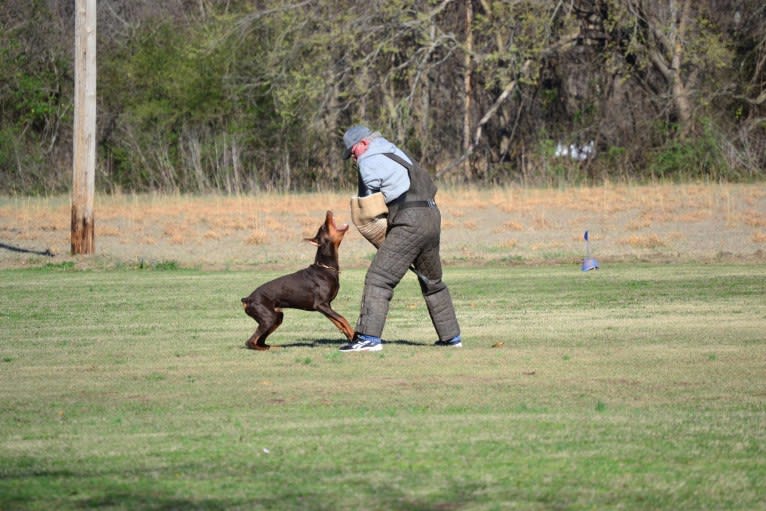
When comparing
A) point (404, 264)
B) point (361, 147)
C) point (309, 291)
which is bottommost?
point (309, 291)

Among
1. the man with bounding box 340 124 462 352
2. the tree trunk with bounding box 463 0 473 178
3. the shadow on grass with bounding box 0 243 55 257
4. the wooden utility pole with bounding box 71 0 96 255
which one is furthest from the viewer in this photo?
the tree trunk with bounding box 463 0 473 178

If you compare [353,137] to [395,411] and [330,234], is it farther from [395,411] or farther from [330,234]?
[395,411]

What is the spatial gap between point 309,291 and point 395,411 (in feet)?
11.2

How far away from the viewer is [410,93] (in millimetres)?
42438

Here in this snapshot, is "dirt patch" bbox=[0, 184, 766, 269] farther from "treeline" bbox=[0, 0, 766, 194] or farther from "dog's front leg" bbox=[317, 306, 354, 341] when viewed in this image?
"dog's front leg" bbox=[317, 306, 354, 341]

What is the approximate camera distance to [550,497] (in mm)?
6414

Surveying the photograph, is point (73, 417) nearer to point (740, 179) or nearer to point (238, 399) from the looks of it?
point (238, 399)

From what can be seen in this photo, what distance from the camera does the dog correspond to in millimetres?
12203

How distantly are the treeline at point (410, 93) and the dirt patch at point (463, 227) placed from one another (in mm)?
4796

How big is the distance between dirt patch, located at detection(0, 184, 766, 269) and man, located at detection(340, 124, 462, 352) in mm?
12832

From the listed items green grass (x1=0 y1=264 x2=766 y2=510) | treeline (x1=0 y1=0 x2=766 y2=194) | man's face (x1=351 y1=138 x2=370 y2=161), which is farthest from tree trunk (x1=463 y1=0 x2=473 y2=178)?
man's face (x1=351 y1=138 x2=370 y2=161)

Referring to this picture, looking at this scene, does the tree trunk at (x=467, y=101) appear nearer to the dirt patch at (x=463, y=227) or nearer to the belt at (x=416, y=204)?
the dirt patch at (x=463, y=227)

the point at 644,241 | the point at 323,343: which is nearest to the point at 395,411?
the point at 323,343

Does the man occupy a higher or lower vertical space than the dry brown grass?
higher
